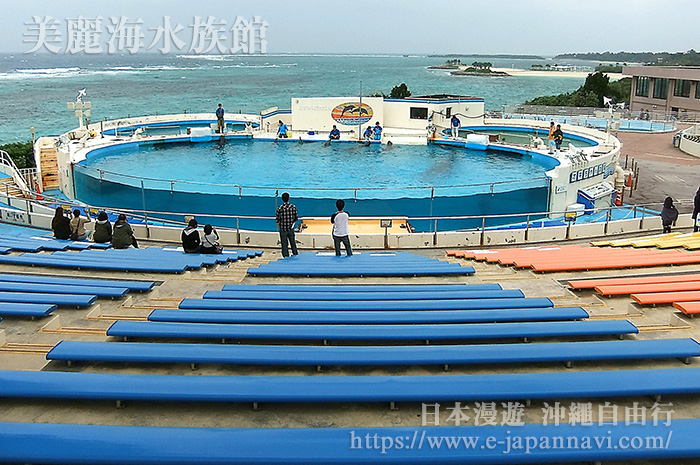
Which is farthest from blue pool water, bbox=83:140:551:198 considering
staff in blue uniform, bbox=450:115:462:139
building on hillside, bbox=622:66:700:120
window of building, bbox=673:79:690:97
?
window of building, bbox=673:79:690:97

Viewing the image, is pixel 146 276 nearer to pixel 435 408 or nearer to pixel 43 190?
pixel 435 408

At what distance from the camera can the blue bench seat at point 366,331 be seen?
5.95 meters

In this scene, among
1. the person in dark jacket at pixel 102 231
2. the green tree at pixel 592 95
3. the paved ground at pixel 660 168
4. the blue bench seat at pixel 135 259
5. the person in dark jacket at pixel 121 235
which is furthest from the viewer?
the green tree at pixel 592 95

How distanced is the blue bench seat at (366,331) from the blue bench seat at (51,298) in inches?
62.8

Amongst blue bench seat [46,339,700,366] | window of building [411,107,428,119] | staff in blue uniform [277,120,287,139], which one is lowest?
blue bench seat [46,339,700,366]

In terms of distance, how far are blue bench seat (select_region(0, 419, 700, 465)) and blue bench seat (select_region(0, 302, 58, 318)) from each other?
3.13 m

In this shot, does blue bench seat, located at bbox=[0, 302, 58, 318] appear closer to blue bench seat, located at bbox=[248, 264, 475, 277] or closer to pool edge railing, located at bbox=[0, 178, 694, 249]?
blue bench seat, located at bbox=[248, 264, 475, 277]

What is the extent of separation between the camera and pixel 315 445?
391cm

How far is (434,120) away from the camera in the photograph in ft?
129

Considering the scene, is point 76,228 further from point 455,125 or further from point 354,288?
point 455,125

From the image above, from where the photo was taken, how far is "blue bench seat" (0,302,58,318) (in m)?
6.81

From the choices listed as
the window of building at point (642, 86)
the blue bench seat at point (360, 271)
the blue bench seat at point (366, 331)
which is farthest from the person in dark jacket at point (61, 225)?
the window of building at point (642, 86)

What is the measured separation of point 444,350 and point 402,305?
6.99 feet

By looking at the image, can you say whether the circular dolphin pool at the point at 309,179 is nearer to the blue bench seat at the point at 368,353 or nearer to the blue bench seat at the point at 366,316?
the blue bench seat at the point at 366,316
